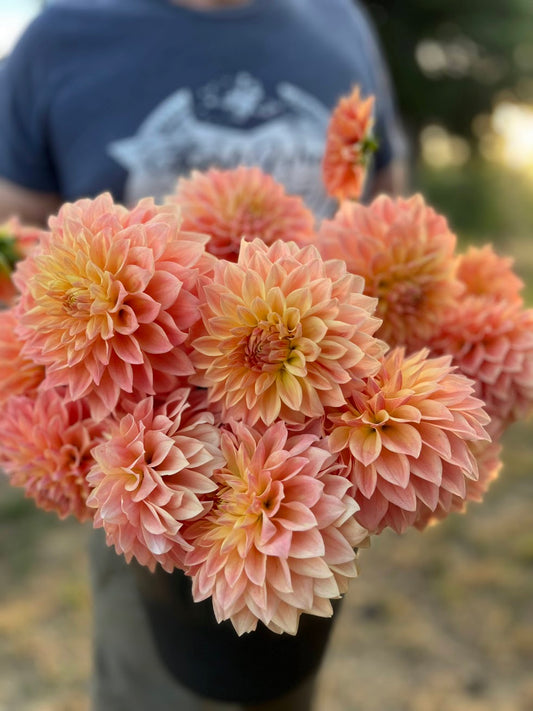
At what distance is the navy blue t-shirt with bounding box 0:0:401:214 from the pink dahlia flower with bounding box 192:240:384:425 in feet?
1.98

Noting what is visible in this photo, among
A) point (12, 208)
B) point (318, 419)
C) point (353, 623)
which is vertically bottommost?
point (353, 623)

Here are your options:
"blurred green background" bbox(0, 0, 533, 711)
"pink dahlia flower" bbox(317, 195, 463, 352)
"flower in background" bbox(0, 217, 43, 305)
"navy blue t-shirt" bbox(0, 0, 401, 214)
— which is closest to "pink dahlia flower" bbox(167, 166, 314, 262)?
"pink dahlia flower" bbox(317, 195, 463, 352)

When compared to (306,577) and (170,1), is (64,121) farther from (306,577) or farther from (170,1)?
(306,577)

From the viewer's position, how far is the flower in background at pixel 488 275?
520 mm

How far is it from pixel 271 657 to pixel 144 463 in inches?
8.6

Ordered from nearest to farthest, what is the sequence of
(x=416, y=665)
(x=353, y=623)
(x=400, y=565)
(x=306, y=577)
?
(x=306, y=577) < (x=416, y=665) < (x=353, y=623) < (x=400, y=565)

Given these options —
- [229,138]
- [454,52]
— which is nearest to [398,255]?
[229,138]

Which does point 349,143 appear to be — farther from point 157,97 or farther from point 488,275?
point 157,97

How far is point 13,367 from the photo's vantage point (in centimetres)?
43

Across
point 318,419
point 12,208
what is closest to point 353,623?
point 12,208

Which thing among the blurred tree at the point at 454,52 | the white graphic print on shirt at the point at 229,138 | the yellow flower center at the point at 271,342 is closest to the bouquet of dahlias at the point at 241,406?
the yellow flower center at the point at 271,342

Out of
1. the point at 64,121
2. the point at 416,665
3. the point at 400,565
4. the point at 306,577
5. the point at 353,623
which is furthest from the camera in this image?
the point at 400,565

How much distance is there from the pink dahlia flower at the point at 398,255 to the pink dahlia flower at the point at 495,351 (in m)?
0.02

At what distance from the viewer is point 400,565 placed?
1.88 metres
